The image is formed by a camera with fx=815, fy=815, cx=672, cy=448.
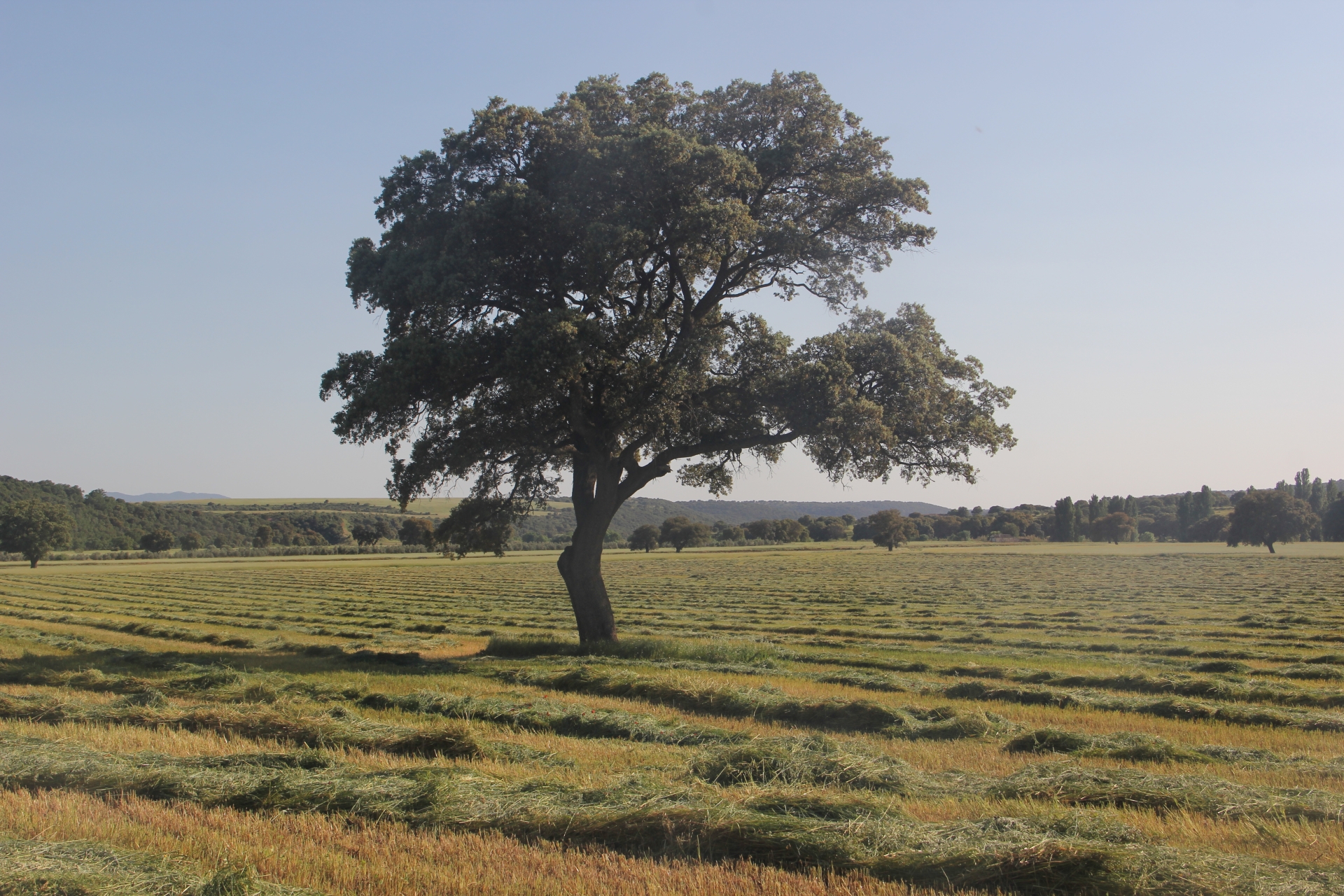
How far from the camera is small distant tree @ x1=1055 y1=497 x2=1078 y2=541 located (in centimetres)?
16288

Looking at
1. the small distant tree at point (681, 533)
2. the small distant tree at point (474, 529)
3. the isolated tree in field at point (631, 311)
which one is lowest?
the small distant tree at point (681, 533)

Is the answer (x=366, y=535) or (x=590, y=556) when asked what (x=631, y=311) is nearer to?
(x=590, y=556)

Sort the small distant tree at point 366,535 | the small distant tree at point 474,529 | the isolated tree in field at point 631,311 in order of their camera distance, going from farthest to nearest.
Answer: the small distant tree at point 366,535, the small distant tree at point 474,529, the isolated tree in field at point 631,311

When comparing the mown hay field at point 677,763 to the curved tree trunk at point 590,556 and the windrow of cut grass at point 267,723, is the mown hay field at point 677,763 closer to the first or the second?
the windrow of cut grass at point 267,723

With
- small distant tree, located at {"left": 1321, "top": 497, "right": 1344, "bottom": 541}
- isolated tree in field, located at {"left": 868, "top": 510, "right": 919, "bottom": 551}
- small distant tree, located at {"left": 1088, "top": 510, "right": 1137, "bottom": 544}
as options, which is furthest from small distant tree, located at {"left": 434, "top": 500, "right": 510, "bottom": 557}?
small distant tree, located at {"left": 1088, "top": 510, "right": 1137, "bottom": 544}

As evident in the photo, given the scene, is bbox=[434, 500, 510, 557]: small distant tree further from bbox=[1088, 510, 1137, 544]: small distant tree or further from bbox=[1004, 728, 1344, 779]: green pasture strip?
bbox=[1088, 510, 1137, 544]: small distant tree

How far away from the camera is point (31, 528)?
9019cm

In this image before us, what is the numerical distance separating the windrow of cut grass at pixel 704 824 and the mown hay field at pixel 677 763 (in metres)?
0.03

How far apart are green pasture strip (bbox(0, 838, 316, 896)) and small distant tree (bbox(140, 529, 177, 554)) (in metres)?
148

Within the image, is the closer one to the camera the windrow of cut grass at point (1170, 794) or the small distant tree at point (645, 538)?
the windrow of cut grass at point (1170, 794)

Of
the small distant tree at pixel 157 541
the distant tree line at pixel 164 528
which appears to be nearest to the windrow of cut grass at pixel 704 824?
the distant tree line at pixel 164 528

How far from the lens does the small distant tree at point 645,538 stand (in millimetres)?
140125

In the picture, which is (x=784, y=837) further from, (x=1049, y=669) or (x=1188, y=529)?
(x=1188, y=529)

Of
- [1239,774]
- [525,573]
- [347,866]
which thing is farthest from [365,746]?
[525,573]
